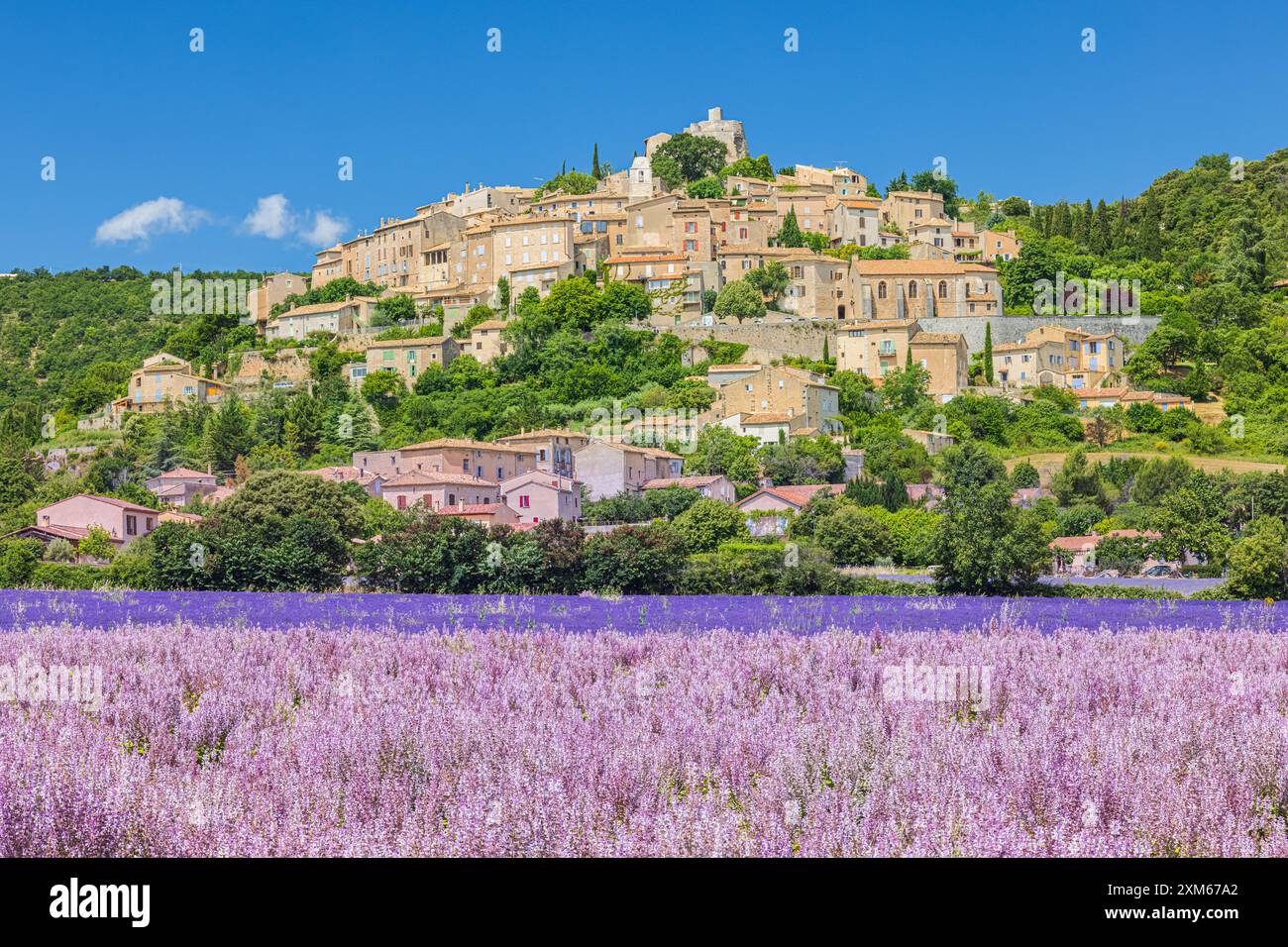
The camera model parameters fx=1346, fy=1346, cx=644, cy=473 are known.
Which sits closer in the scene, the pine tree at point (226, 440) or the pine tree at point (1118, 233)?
the pine tree at point (226, 440)

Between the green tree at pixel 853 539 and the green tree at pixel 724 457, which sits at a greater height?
the green tree at pixel 724 457

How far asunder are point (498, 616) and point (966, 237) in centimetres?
Answer: 10729

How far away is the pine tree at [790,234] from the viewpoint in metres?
106

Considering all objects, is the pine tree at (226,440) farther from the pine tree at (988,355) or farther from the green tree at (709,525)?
the pine tree at (988,355)

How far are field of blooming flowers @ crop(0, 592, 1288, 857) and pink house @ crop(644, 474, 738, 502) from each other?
55646mm

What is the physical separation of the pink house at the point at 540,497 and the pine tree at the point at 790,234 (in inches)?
1804

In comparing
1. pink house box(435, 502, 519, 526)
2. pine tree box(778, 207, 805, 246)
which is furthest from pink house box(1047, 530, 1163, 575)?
pine tree box(778, 207, 805, 246)

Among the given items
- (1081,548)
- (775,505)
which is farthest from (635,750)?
(775,505)

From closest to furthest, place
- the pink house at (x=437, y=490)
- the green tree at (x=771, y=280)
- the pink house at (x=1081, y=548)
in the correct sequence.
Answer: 1. the pink house at (x=1081, y=548)
2. the pink house at (x=437, y=490)
3. the green tree at (x=771, y=280)

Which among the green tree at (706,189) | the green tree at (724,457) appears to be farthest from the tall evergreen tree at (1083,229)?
the green tree at (724,457)

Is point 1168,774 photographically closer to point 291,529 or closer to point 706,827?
point 706,827

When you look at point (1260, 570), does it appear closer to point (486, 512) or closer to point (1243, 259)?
point (486, 512)

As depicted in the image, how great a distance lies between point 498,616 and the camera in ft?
51.2

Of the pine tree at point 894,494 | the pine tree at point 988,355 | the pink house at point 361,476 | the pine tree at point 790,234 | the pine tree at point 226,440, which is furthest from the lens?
the pine tree at point 790,234
